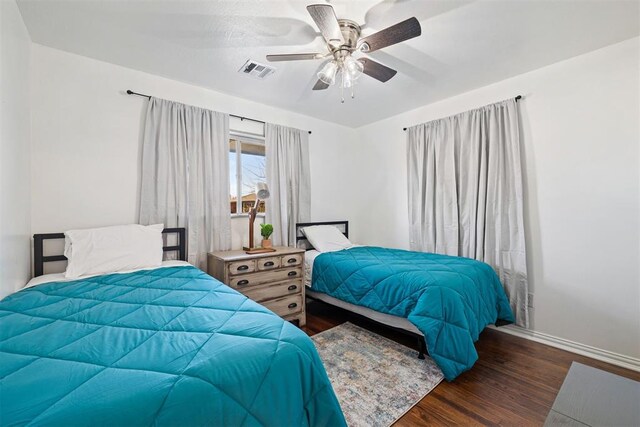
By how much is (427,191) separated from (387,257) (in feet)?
3.41

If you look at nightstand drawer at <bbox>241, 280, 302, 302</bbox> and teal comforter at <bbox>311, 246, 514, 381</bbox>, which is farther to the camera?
nightstand drawer at <bbox>241, 280, 302, 302</bbox>

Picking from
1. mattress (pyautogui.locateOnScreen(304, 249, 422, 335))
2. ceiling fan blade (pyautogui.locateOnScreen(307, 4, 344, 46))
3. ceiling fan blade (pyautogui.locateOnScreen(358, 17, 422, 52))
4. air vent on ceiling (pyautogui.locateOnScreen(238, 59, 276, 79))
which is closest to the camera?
ceiling fan blade (pyautogui.locateOnScreen(307, 4, 344, 46))

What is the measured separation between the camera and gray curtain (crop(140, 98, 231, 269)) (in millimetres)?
2605

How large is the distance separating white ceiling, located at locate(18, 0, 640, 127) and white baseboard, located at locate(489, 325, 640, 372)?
2.55 m

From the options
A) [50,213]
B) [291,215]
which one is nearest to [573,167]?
[291,215]

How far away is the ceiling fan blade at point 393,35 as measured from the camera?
1.58 meters

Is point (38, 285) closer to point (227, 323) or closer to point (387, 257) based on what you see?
point (227, 323)

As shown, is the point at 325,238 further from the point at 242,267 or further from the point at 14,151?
the point at 14,151

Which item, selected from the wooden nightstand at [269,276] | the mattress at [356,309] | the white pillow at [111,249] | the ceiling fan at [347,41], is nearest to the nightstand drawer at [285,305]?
the wooden nightstand at [269,276]

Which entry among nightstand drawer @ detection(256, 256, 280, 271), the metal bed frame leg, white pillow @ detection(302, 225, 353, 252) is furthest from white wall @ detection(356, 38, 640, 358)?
nightstand drawer @ detection(256, 256, 280, 271)

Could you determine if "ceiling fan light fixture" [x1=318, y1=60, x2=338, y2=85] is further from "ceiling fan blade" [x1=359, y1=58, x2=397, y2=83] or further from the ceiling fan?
"ceiling fan blade" [x1=359, y1=58, x2=397, y2=83]

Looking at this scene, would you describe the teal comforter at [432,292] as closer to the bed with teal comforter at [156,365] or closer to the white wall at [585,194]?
the white wall at [585,194]

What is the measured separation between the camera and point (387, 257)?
2984mm

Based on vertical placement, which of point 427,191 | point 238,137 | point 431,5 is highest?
point 431,5
